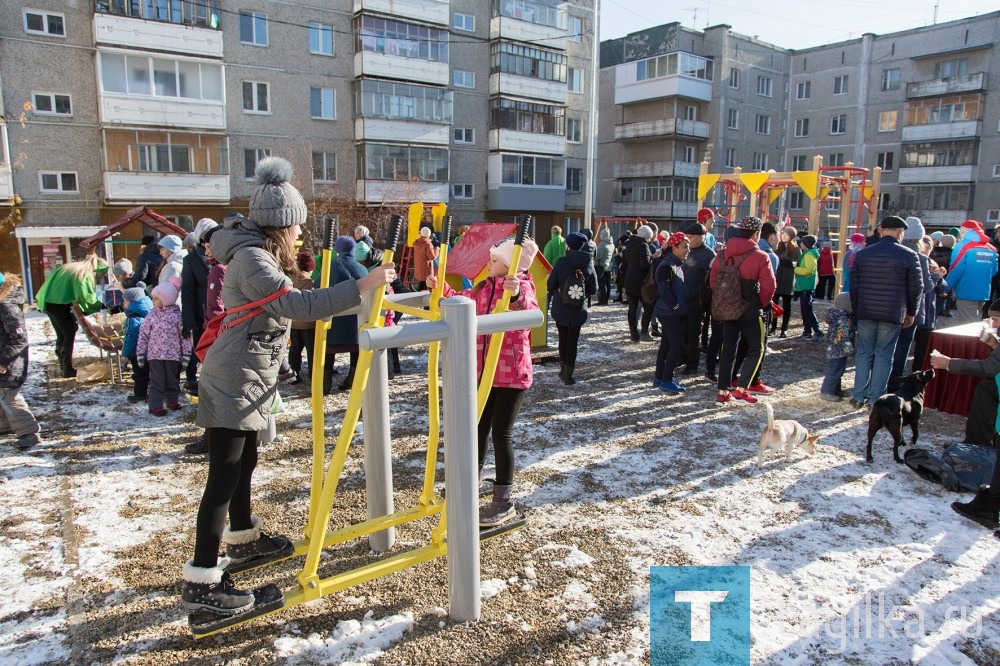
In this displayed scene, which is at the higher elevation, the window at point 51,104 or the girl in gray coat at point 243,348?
the window at point 51,104

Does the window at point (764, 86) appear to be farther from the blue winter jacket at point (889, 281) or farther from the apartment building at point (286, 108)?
the blue winter jacket at point (889, 281)

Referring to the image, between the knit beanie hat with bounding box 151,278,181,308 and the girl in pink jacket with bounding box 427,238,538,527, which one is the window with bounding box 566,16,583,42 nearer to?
the knit beanie hat with bounding box 151,278,181,308

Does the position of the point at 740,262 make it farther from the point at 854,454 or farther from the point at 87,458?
the point at 87,458

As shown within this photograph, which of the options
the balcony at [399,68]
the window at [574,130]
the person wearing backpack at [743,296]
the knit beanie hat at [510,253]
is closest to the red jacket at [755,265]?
the person wearing backpack at [743,296]

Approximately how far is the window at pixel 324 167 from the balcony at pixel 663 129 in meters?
21.6

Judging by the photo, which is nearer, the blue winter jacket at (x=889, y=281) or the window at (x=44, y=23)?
the blue winter jacket at (x=889, y=281)

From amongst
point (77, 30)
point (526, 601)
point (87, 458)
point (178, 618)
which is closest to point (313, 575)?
point (178, 618)

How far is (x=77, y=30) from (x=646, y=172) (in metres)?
30.5

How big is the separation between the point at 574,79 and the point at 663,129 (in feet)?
25.6

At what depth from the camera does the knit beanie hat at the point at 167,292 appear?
250 inches

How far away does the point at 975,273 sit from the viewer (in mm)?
Result: 8023

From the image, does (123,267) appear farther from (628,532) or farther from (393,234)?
(628,532)

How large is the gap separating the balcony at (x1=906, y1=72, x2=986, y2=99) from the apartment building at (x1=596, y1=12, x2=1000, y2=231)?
0.20ft

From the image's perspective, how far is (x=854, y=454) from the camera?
5383 millimetres
